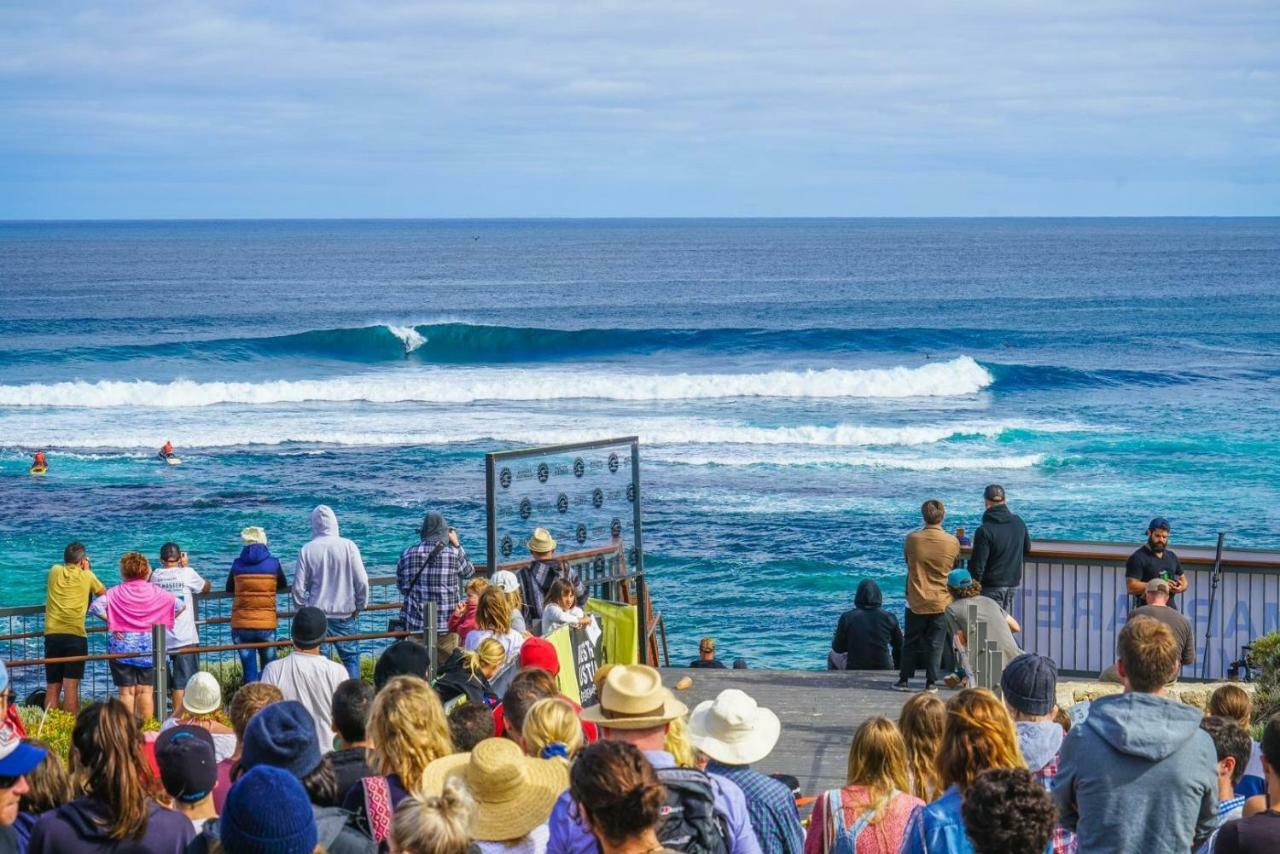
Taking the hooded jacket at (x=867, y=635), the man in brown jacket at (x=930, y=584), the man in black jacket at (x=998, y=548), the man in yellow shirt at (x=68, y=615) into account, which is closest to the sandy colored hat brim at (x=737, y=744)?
the man in brown jacket at (x=930, y=584)

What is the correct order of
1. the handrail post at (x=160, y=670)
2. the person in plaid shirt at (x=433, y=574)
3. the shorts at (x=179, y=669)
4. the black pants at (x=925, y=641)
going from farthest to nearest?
1. the black pants at (x=925, y=641)
2. the shorts at (x=179, y=669)
3. the person in plaid shirt at (x=433, y=574)
4. the handrail post at (x=160, y=670)

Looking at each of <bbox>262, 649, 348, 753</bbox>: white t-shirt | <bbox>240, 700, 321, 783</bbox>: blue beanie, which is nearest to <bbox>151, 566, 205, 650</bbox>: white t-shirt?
<bbox>262, 649, 348, 753</bbox>: white t-shirt

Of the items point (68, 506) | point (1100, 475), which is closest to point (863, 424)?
point (1100, 475)

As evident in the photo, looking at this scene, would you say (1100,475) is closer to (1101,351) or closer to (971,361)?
(971,361)

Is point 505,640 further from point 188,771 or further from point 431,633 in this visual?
point 188,771

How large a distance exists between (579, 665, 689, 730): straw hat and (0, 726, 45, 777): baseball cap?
1.72 meters

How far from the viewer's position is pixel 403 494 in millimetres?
28156

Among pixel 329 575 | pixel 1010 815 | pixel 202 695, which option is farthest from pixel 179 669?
pixel 1010 815

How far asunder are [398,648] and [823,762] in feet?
11.1

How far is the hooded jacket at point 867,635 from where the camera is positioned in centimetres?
1126

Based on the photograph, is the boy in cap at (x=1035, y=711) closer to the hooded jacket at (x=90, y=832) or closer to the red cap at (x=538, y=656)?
the red cap at (x=538, y=656)

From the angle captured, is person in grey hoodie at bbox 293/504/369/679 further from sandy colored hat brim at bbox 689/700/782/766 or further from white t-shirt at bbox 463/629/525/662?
sandy colored hat brim at bbox 689/700/782/766

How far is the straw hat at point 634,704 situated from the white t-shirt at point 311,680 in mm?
2544

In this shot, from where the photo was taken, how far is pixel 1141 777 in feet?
15.1
